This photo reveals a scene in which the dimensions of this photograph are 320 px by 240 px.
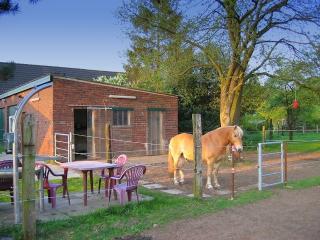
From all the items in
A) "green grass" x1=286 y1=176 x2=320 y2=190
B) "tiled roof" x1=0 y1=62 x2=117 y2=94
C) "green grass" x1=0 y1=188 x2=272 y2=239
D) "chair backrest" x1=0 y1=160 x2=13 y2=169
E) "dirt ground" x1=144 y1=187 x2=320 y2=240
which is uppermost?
"tiled roof" x1=0 y1=62 x2=117 y2=94

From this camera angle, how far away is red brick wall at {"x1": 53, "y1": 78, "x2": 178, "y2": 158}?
1570cm

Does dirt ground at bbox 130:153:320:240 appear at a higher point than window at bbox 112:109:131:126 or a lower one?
lower

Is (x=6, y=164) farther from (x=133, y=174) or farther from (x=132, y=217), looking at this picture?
(x=132, y=217)

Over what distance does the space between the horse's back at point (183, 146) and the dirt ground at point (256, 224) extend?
3043mm

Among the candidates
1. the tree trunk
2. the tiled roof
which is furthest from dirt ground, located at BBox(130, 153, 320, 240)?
the tiled roof

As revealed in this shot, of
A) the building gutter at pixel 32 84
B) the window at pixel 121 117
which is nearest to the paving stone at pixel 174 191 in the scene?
the building gutter at pixel 32 84

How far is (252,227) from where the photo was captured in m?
6.09

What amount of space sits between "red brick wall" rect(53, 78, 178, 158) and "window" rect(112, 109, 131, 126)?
0.19m

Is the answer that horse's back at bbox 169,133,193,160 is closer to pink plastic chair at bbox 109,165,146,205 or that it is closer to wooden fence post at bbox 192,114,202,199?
wooden fence post at bbox 192,114,202,199

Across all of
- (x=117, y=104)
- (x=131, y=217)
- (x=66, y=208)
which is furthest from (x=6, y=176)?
(x=117, y=104)

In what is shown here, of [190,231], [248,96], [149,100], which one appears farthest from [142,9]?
[190,231]

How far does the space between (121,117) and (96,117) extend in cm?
123

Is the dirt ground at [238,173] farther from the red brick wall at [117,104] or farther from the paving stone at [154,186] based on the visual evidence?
the red brick wall at [117,104]

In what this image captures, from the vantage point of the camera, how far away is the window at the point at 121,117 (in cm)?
1730
